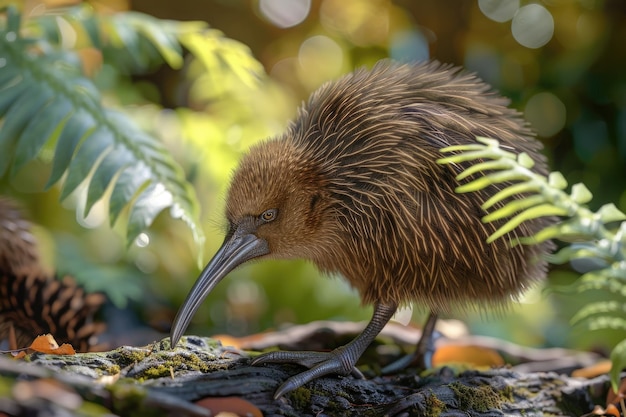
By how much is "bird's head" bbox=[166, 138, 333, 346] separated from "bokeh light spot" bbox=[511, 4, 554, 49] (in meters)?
2.83

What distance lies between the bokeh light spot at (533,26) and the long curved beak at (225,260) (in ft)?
9.75

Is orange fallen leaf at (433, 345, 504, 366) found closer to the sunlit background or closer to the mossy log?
the mossy log

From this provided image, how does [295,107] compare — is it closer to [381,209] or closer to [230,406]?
[381,209]

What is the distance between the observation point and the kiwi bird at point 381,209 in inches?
73.0

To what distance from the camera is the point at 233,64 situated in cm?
272

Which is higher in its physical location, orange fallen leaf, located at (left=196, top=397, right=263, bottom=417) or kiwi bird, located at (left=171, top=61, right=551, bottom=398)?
kiwi bird, located at (left=171, top=61, right=551, bottom=398)

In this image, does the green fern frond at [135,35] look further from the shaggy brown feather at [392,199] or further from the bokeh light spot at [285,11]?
the bokeh light spot at [285,11]

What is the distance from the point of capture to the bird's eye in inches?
74.9

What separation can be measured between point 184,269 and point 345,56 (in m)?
1.79

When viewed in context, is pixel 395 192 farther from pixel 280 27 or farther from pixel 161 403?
pixel 280 27

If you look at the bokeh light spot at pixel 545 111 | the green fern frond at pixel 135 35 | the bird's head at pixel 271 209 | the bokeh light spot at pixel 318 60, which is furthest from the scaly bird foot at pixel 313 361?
the bokeh light spot at pixel 545 111

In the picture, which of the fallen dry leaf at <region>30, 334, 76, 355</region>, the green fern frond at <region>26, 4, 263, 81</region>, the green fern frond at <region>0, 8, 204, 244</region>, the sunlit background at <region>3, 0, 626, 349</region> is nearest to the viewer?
the fallen dry leaf at <region>30, 334, 76, 355</region>

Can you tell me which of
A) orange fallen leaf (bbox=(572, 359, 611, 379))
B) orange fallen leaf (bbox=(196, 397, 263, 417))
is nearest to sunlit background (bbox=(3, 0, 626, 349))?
orange fallen leaf (bbox=(572, 359, 611, 379))

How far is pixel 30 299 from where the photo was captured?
2234 mm
